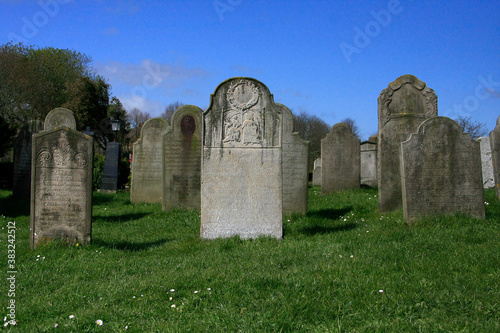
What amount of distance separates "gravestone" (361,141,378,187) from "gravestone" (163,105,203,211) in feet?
26.8

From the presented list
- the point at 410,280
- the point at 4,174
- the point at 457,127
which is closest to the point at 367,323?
the point at 410,280

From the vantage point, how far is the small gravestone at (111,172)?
1530 cm

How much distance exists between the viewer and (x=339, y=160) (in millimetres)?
12938

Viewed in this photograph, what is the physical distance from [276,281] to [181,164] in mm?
6479

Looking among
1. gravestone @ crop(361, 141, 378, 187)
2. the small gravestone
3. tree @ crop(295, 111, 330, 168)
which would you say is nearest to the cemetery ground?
the small gravestone

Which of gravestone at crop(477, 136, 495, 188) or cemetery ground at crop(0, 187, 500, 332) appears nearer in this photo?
cemetery ground at crop(0, 187, 500, 332)

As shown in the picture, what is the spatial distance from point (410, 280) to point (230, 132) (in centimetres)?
336

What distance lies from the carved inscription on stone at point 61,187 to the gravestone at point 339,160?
26.6 ft

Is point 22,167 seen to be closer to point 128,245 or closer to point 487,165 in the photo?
point 128,245

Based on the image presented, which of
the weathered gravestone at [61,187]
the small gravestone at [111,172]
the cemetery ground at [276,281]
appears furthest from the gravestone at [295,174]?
the small gravestone at [111,172]

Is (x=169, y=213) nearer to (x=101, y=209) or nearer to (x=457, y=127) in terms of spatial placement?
(x=101, y=209)

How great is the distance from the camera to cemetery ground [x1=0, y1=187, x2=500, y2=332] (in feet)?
10.6

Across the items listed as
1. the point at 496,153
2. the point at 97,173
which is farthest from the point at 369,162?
the point at 97,173

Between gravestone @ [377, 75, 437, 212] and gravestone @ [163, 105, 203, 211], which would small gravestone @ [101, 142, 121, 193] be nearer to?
gravestone @ [163, 105, 203, 211]
